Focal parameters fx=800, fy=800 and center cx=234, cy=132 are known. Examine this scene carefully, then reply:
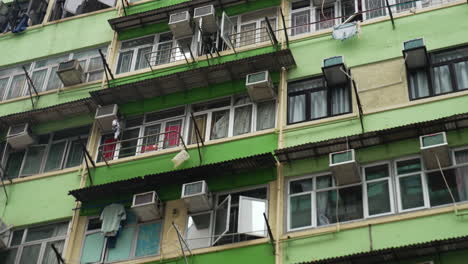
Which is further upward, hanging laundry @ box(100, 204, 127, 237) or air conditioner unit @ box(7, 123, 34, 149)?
air conditioner unit @ box(7, 123, 34, 149)

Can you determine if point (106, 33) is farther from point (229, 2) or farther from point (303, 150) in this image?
point (303, 150)

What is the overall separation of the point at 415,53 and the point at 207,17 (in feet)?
17.4

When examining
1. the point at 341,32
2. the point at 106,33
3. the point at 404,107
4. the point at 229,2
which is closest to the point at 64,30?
the point at 106,33

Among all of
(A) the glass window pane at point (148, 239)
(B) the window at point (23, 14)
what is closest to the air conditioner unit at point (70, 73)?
(B) the window at point (23, 14)

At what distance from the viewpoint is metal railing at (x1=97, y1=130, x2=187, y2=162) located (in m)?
17.7

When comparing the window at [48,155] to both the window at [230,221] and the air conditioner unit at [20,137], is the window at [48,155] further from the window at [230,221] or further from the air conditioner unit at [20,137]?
the window at [230,221]

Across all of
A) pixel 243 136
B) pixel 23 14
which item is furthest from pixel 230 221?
pixel 23 14

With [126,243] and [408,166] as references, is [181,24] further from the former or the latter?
[408,166]

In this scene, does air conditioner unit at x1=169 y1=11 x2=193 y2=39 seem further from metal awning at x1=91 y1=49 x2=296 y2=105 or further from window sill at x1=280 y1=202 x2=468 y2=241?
window sill at x1=280 y1=202 x2=468 y2=241

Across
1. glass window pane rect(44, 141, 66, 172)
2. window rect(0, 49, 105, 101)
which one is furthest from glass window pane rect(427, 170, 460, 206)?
window rect(0, 49, 105, 101)

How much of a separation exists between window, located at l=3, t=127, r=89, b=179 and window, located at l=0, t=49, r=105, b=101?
1.63m

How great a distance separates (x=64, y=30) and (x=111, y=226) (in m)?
6.83

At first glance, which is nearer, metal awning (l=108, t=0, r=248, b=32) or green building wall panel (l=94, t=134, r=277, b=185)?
green building wall panel (l=94, t=134, r=277, b=185)

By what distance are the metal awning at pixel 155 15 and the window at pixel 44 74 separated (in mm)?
981
